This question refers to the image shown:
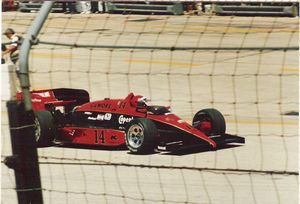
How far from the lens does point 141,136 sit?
11234 millimetres

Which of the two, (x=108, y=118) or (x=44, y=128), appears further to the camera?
(x=108, y=118)

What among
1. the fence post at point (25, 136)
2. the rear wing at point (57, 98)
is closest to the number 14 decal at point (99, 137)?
the rear wing at point (57, 98)

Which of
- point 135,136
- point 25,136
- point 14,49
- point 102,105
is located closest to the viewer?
point 25,136

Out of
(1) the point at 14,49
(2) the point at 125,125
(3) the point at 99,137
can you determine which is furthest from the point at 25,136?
(3) the point at 99,137

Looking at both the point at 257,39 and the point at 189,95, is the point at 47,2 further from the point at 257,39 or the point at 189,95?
the point at 257,39

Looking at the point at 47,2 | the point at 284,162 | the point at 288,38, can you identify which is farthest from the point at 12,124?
the point at 288,38

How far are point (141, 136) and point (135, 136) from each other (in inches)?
6.6

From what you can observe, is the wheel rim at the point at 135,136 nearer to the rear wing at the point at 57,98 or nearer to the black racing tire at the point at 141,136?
the black racing tire at the point at 141,136

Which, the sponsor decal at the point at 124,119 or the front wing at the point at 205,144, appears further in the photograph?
the sponsor decal at the point at 124,119

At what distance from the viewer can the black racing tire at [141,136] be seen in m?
11.1

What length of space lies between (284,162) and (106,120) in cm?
271

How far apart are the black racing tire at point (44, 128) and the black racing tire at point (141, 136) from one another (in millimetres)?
1129

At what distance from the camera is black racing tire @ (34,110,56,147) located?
11695 millimetres

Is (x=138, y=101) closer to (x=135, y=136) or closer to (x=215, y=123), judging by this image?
(x=135, y=136)
